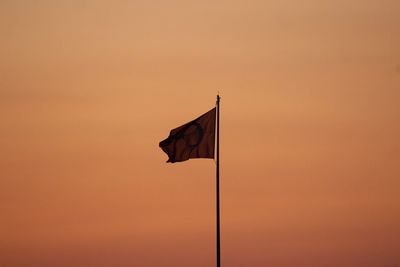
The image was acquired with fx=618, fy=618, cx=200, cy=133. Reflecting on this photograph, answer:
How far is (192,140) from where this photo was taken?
109 feet

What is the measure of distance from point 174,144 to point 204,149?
1.64m

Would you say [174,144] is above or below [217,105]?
below

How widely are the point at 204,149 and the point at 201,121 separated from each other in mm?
1522

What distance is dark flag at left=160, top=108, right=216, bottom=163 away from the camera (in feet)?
109

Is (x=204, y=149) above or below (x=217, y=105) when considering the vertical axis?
below

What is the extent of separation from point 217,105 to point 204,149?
2.50 meters

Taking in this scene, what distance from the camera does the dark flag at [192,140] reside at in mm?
33156

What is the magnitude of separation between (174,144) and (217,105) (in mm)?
3128

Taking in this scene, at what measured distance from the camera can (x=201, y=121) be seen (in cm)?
3338

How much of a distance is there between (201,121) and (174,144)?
75.4 inches

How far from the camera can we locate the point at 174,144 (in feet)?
109

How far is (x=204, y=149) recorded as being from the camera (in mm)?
33375

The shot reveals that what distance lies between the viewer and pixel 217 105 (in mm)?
32875
